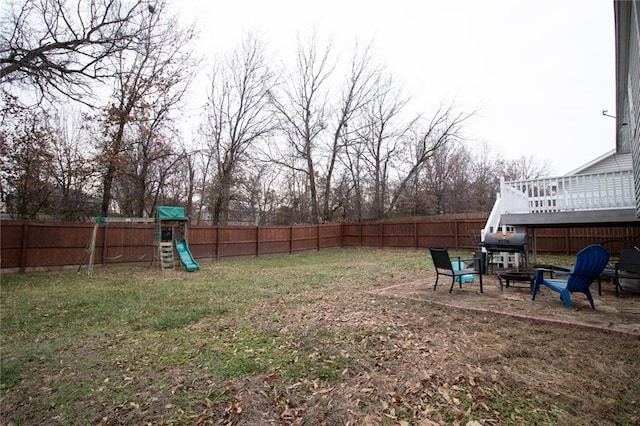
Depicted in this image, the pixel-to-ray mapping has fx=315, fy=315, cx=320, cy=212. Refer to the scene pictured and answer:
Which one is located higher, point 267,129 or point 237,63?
point 237,63

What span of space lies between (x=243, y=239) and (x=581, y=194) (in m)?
12.7

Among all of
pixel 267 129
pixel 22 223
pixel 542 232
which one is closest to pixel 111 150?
pixel 22 223

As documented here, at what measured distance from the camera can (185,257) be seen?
1141cm

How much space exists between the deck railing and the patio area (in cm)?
181

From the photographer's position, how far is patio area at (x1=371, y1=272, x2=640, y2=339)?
381cm

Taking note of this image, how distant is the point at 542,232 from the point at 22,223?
1913cm

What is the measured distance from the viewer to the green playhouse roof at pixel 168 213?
37.2 feet

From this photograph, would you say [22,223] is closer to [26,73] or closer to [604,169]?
[26,73]

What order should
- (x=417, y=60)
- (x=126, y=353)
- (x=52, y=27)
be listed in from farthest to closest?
(x=417, y=60) → (x=52, y=27) → (x=126, y=353)

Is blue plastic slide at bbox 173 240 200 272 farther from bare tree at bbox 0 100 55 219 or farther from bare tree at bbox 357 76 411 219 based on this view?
bare tree at bbox 357 76 411 219

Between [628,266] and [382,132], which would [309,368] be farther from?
[382,132]

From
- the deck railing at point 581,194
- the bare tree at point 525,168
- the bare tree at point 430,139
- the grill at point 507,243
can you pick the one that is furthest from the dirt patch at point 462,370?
the bare tree at point 525,168

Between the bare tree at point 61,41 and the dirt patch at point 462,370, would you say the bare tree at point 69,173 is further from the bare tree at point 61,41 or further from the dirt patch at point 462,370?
the dirt patch at point 462,370

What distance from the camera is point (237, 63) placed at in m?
20.7
